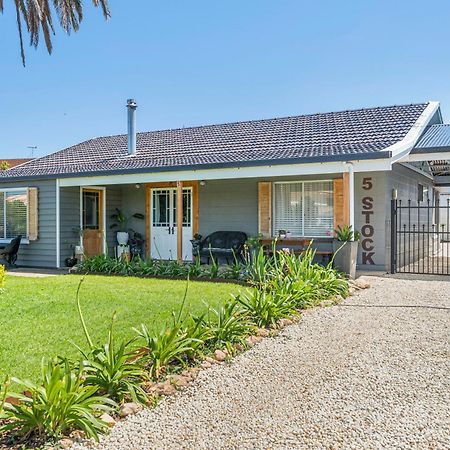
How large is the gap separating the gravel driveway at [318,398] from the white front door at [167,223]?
867 centimetres

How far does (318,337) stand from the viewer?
5.75 meters

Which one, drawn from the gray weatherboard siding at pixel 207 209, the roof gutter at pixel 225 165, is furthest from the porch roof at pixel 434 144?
the roof gutter at pixel 225 165

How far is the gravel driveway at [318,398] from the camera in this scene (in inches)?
127

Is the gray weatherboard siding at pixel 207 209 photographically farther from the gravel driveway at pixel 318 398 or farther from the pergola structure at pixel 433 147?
the gravel driveway at pixel 318 398

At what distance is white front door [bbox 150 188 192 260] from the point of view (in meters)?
14.6

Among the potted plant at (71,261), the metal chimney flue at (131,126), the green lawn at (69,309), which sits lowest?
the green lawn at (69,309)

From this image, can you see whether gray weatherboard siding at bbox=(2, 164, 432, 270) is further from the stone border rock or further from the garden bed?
the stone border rock

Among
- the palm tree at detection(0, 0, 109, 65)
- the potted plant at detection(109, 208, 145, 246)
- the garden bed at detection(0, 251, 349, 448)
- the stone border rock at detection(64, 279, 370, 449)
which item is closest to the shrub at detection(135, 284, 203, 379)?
the garden bed at detection(0, 251, 349, 448)

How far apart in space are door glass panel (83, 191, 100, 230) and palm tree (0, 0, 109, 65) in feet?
14.6

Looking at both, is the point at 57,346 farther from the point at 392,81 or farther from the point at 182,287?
the point at 392,81

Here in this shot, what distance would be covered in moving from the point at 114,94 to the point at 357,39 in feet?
34.1

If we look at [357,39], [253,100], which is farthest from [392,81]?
[253,100]

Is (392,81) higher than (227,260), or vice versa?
(392,81)

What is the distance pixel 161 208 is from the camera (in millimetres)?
15047
